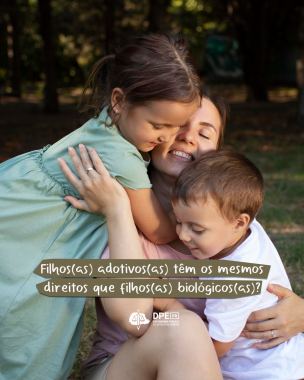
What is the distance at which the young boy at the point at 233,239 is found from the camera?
1693 mm

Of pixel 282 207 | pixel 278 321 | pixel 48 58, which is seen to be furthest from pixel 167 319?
pixel 48 58

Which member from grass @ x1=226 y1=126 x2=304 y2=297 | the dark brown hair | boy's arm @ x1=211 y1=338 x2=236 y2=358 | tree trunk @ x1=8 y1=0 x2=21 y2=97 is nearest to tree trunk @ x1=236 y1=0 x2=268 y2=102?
grass @ x1=226 y1=126 x2=304 y2=297

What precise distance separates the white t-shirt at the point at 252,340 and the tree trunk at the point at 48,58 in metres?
12.5

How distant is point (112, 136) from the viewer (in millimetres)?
1885

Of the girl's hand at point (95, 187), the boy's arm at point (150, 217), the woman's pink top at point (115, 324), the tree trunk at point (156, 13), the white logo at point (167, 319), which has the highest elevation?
the girl's hand at point (95, 187)

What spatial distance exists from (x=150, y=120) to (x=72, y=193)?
501mm

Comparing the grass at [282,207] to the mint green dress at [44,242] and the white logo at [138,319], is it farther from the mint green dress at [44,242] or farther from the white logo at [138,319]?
the white logo at [138,319]

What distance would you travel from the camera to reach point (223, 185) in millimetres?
1745

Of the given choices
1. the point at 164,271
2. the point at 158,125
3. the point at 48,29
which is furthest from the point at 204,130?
the point at 48,29

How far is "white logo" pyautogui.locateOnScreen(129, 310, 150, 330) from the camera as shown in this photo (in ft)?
5.26

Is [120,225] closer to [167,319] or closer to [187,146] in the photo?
[167,319]

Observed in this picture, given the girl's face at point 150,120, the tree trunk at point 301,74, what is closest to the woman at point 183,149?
the girl's face at point 150,120

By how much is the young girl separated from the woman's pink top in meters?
0.06

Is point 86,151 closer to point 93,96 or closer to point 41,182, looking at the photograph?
point 41,182
